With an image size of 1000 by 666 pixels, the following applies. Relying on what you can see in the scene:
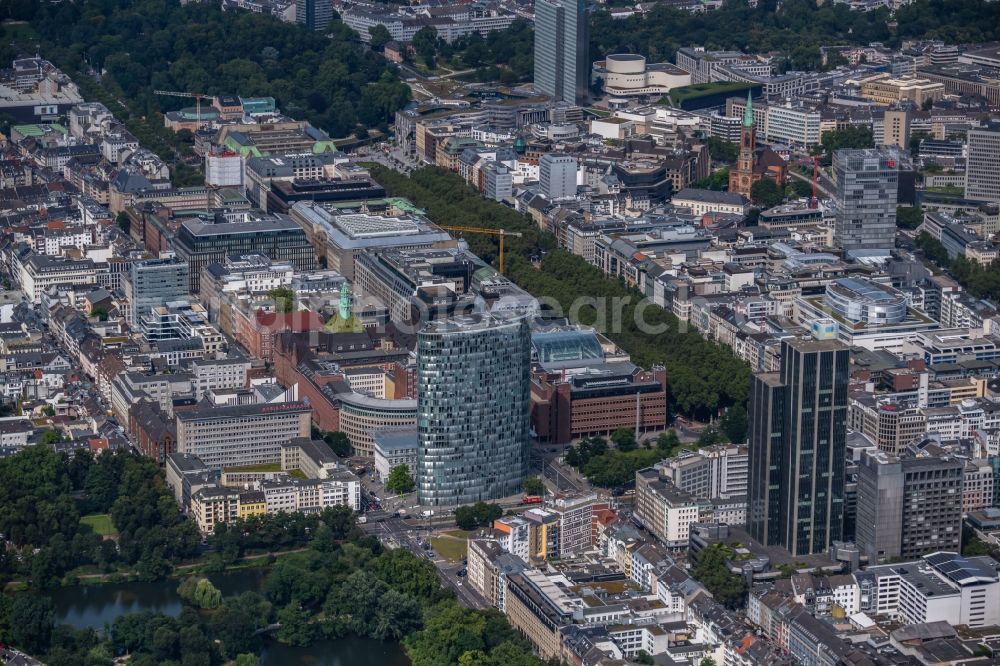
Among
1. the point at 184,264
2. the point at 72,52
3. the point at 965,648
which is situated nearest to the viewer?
the point at 965,648

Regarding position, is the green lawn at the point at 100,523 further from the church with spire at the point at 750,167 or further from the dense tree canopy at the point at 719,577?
the church with spire at the point at 750,167

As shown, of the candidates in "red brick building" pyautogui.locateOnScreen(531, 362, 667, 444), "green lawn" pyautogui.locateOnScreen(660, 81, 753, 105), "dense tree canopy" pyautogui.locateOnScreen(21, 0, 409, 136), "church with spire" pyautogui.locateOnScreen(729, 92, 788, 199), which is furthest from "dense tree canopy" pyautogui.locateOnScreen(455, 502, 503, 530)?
"green lawn" pyautogui.locateOnScreen(660, 81, 753, 105)

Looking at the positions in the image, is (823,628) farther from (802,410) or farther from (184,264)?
(184,264)

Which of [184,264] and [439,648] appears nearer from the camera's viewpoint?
[439,648]

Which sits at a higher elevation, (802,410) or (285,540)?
(802,410)

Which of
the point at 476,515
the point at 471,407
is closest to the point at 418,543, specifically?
the point at 476,515

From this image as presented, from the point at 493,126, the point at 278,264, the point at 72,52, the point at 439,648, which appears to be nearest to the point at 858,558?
the point at 439,648
